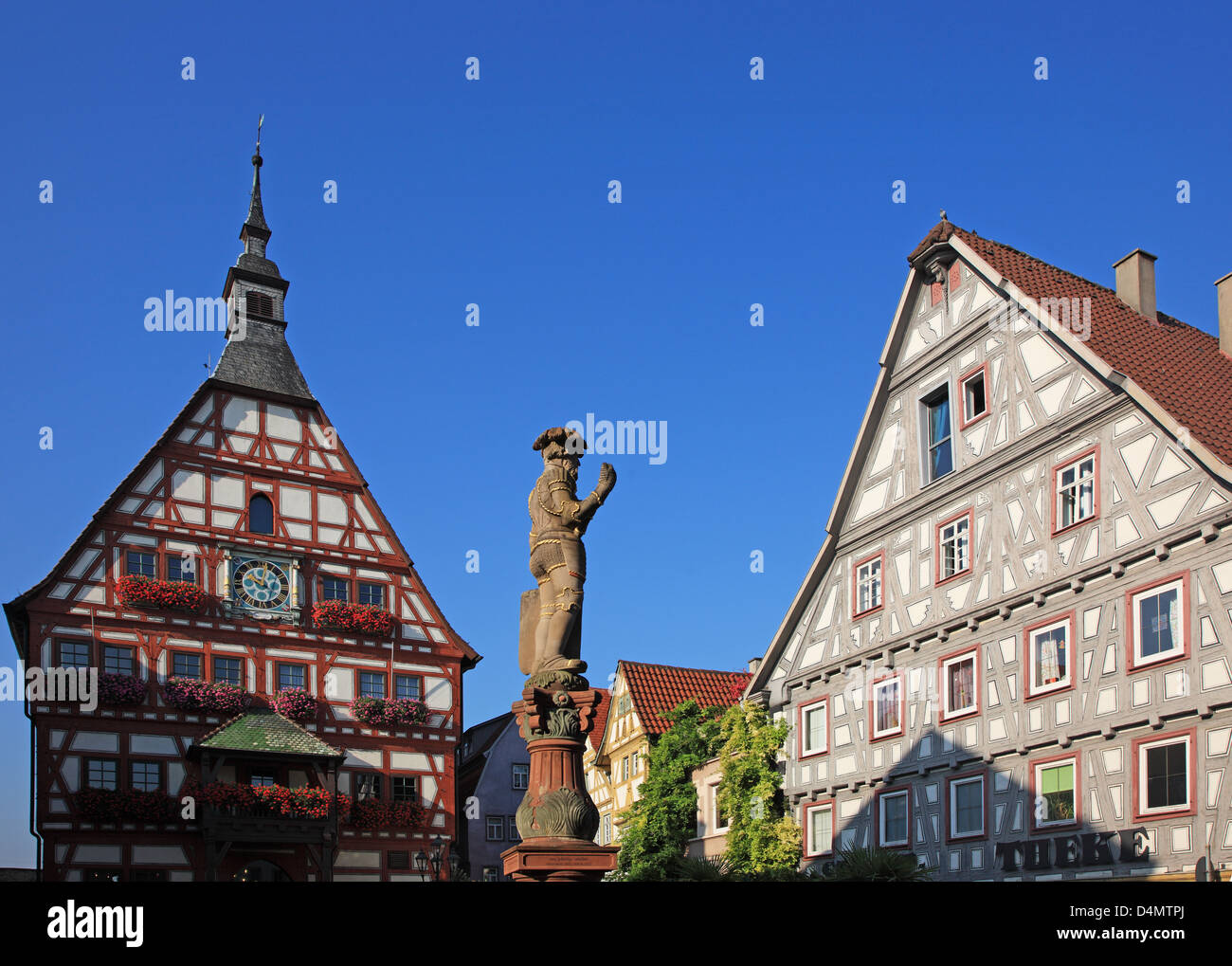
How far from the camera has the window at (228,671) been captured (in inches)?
1235

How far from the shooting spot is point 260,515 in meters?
33.3

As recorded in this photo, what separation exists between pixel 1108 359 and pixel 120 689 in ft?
71.8

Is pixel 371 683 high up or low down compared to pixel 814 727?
up

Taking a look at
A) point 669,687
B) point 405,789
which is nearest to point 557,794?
point 405,789

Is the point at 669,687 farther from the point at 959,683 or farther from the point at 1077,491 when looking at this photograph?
the point at 1077,491

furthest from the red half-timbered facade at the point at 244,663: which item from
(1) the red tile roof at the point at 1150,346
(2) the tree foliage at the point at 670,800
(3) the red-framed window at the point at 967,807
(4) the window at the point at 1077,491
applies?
(4) the window at the point at 1077,491

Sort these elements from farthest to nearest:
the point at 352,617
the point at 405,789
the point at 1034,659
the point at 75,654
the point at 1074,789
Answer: the point at 352,617 → the point at 405,789 → the point at 75,654 → the point at 1034,659 → the point at 1074,789

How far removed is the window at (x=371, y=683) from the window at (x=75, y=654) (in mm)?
6663

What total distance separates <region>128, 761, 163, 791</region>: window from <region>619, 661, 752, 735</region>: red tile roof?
47.6 feet

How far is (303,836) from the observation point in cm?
3014
